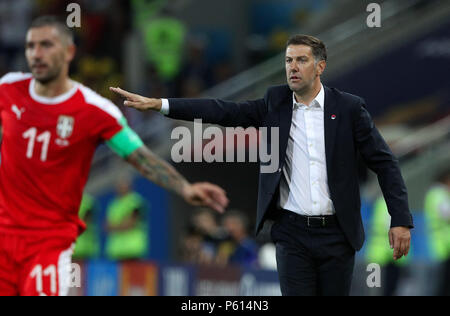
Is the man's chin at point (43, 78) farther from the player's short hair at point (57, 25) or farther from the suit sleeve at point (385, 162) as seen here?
the suit sleeve at point (385, 162)

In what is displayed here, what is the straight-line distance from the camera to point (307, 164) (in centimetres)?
650

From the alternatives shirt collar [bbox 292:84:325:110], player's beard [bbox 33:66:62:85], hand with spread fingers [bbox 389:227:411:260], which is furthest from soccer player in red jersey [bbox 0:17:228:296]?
hand with spread fingers [bbox 389:227:411:260]

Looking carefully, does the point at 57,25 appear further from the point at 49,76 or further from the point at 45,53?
the point at 49,76

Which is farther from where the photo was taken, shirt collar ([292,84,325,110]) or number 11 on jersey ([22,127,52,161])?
number 11 on jersey ([22,127,52,161])

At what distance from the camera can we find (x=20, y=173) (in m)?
6.97

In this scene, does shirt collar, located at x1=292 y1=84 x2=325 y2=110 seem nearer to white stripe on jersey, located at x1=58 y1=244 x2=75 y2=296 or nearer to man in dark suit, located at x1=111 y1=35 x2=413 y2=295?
man in dark suit, located at x1=111 y1=35 x2=413 y2=295

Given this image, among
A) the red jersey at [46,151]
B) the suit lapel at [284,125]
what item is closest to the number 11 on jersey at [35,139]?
the red jersey at [46,151]

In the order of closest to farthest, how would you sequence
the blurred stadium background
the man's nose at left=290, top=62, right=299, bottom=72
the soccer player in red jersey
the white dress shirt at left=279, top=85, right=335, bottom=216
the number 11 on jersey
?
the man's nose at left=290, top=62, right=299, bottom=72, the white dress shirt at left=279, top=85, right=335, bottom=216, the soccer player in red jersey, the number 11 on jersey, the blurred stadium background

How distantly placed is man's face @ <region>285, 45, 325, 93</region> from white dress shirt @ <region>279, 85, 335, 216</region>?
0.75 ft

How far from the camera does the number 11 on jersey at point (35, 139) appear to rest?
7004 millimetres

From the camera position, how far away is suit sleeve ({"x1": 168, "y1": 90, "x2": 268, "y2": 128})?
20.8ft

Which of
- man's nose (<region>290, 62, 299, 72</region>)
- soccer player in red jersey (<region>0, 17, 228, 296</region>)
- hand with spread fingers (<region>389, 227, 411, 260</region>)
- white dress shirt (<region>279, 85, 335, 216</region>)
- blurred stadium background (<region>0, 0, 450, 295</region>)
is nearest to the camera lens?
man's nose (<region>290, 62, 299, 72</region>)

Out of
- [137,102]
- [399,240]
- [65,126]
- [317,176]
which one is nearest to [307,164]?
[317,176]
